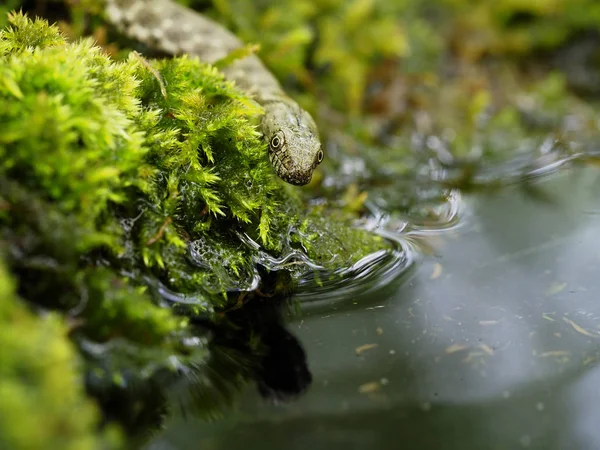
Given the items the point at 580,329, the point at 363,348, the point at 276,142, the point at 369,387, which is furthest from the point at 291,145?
the point at 580,329

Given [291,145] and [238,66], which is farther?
[238,66]

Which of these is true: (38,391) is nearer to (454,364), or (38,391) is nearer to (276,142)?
(454,364)

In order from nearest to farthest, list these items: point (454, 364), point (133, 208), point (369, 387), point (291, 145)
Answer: point (369, 387)
point (454, 364)
point (133, 208)
point (291, 145)

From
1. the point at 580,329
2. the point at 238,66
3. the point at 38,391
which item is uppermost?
the point at 238,66

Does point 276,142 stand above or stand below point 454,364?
above

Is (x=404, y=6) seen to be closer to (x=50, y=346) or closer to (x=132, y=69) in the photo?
(x=132, y=69)

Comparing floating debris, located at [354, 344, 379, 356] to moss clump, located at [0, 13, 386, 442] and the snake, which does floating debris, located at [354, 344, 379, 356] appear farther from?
the snake

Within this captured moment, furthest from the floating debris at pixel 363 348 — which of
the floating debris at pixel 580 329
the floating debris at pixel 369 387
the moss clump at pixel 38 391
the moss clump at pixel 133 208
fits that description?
the moss clump at pixel 38 391

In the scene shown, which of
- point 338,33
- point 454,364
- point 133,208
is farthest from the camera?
point 338,33
